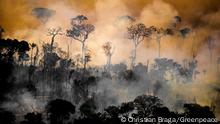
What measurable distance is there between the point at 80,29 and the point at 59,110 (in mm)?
4734

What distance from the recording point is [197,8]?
66.5 ft

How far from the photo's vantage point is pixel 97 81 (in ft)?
62.8

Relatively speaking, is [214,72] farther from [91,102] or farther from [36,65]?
[36,65]

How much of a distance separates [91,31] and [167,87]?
4.61 m

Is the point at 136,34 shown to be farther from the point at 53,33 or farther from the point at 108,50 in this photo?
the point at 53,33

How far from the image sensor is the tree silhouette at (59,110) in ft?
55.0

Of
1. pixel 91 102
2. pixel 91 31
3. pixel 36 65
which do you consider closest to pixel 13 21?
pixel 36 65

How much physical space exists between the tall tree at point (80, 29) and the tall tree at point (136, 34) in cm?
192

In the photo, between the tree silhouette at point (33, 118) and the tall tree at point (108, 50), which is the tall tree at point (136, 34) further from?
the tree silhouette at point (33, 118)

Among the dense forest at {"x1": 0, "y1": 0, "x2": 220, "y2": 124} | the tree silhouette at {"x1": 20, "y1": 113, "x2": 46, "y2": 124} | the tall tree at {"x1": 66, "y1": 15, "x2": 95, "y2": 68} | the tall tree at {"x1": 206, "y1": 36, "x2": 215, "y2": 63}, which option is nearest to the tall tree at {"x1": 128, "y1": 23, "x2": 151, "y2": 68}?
the dense forest at {"x1": 0, "y1": 0, "x2": 220, "y2": 124}

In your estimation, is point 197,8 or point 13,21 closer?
point 13,21

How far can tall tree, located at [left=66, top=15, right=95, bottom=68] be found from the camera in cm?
1967

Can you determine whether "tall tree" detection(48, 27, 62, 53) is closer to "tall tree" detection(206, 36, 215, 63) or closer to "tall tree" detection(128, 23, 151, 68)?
"tall tree" detection(128, 23, 151, 68)

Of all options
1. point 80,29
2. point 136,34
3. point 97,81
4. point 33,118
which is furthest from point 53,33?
point 33,118
